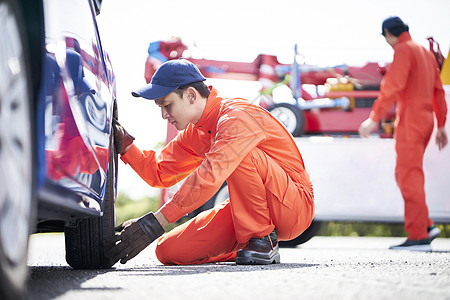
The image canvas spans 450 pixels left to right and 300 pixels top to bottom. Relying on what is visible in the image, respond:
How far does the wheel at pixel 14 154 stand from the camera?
1.17 m

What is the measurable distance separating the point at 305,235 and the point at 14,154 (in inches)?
182

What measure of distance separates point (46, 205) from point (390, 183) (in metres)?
4.37

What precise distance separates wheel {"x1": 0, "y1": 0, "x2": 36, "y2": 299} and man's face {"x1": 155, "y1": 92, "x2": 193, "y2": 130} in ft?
5.74

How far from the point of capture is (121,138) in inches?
121

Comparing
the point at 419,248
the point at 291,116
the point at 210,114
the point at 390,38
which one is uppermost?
the point at 390,38

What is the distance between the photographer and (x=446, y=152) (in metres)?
5.45

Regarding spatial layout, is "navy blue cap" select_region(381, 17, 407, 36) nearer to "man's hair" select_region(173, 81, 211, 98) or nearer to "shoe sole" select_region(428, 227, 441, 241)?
"shoe sole" select_region(428, 227, 441, 241)

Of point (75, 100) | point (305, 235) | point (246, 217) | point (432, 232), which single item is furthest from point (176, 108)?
point (305, 235)

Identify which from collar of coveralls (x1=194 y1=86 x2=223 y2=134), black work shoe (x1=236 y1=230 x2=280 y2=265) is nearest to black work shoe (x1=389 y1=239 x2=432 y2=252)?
black work shoe (x1=236 y1=230 x2=280 y2=265)

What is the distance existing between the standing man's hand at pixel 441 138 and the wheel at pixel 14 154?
167 inches

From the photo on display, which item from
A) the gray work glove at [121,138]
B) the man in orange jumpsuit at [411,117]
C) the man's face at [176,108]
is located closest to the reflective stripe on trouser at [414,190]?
the man in orange jumpsuit at [411,117]

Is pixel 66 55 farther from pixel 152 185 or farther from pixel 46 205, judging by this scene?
pixel 152 185

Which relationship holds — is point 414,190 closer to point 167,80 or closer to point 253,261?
point 253,261

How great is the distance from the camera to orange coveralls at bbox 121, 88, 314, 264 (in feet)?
9.05
